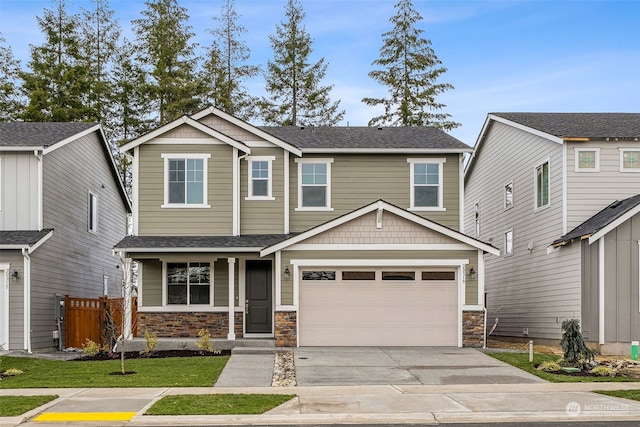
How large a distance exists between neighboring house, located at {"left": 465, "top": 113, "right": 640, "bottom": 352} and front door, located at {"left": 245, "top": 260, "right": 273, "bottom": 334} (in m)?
8.21

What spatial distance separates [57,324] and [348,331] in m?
8.59

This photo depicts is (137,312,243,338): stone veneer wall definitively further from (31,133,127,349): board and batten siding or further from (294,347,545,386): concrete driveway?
(294,347,545,386): concrete driveway

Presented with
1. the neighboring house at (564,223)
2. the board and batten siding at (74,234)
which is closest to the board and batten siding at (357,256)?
the neighboring house at (564,223)

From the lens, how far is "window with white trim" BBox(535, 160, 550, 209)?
74.7 feet

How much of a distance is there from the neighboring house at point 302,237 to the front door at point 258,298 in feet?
0.10

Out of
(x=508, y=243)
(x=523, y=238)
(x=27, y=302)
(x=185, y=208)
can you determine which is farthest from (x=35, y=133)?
(x=508, y=243)

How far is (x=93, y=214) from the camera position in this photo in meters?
27.3

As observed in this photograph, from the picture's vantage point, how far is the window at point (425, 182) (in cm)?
2377

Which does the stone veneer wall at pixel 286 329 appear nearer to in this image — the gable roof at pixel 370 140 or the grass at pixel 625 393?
the gable roof at pixel 370 140

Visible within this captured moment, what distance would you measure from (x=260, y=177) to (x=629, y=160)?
1059 cm

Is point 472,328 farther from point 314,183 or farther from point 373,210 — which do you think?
point 314,183

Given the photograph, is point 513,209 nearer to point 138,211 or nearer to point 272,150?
point 272,150

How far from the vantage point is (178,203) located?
22.7 m

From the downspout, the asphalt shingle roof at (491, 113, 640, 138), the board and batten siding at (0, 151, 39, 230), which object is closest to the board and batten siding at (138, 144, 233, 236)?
the board and batten siding at (0, 151, 39, 230)
